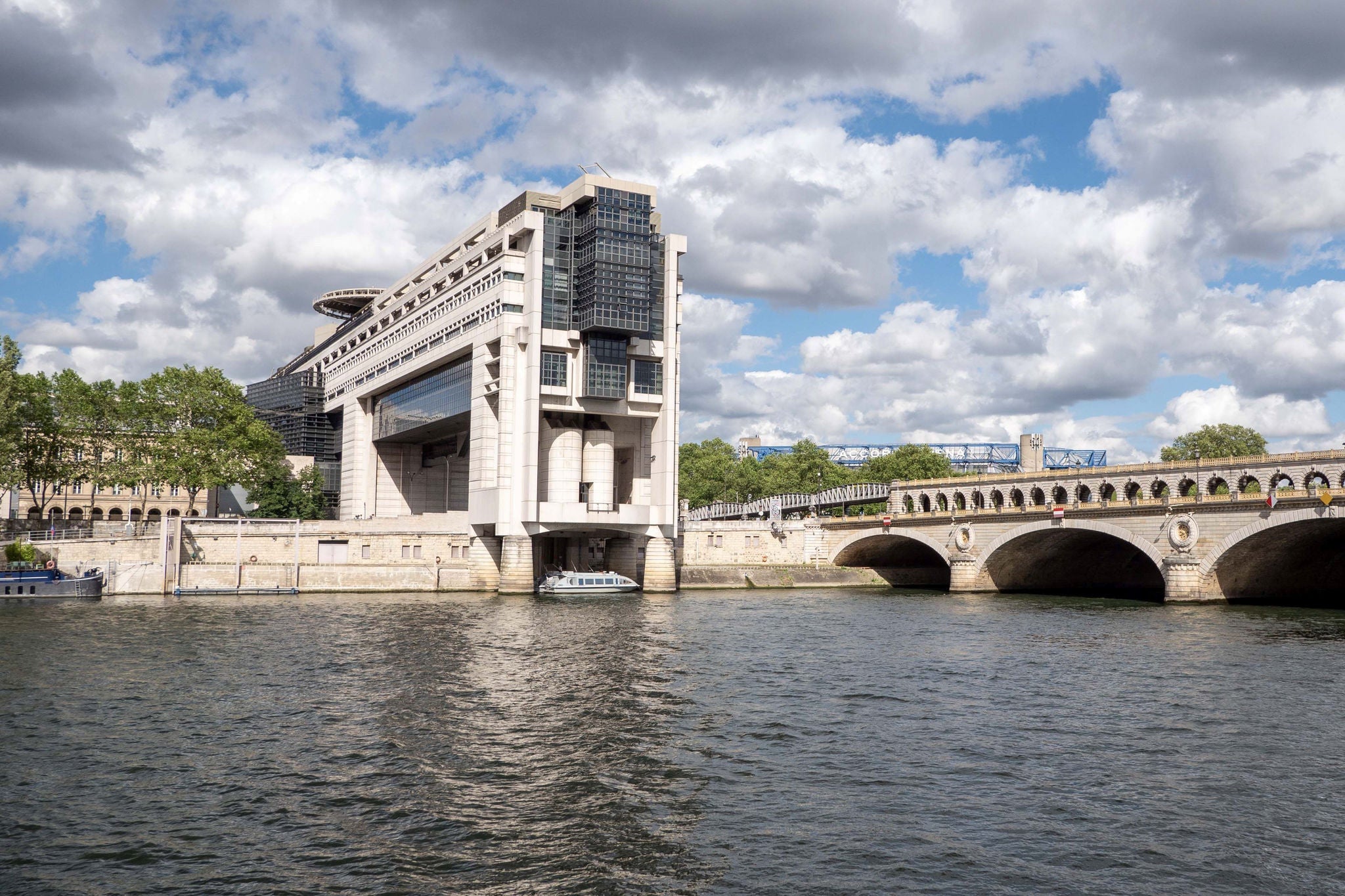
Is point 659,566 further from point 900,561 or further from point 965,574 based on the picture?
point 900,561

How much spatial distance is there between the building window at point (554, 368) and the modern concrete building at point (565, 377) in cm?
12

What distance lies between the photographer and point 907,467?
513ft

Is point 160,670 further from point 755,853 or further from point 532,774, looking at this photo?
point 755,853

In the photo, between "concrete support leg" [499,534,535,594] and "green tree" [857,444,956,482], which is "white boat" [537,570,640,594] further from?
"green tree" [857,444,956,482]

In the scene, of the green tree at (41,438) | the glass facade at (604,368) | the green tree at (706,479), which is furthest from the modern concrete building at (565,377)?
the green tree at (706,479)

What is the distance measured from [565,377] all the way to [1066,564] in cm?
5075

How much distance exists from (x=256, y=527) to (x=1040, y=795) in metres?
81.7

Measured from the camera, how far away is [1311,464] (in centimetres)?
7131

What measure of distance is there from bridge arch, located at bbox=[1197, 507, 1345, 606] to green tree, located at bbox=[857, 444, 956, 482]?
70840mm

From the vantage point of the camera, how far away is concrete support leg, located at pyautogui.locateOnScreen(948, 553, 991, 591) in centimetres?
9731

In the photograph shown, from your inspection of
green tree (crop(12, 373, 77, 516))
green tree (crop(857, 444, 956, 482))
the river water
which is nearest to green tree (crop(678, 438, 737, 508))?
green tree (crop(857, 444, 956, 482))

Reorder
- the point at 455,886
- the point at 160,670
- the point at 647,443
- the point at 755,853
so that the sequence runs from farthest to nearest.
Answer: the point at 647,443
the point at 160,670
the point at 755,853
the point at 455,886

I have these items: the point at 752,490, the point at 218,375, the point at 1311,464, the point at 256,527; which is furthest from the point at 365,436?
the point at 1311,464

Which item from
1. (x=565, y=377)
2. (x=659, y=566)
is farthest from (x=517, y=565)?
(x=565, y=377)
